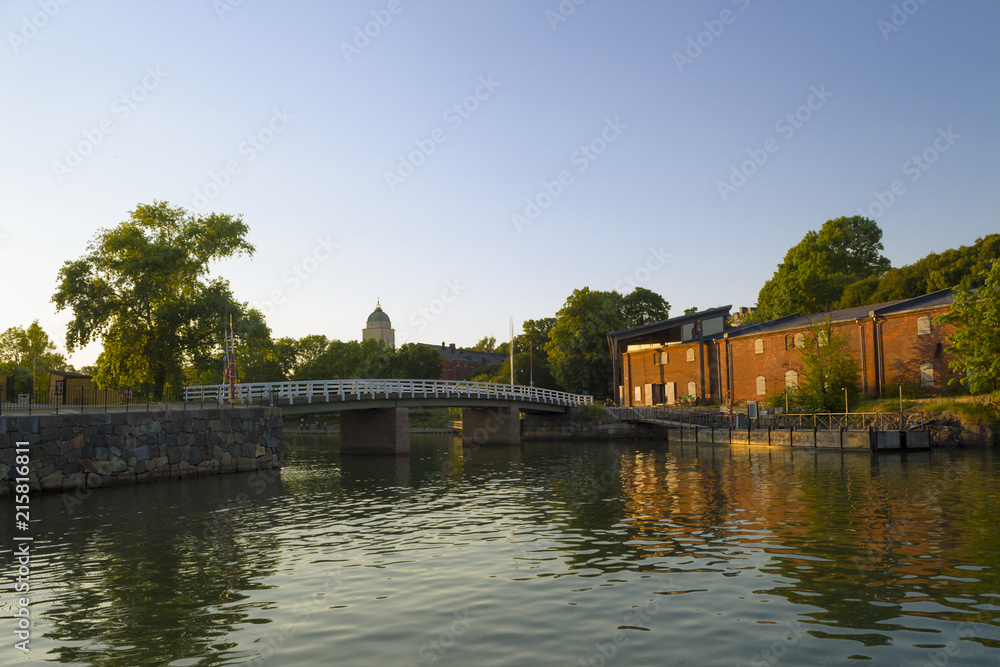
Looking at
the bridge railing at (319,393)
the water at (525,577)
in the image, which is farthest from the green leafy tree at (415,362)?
the water at (525,577)

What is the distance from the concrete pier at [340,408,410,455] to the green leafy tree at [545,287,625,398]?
39830mm

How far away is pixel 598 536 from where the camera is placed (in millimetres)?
16344

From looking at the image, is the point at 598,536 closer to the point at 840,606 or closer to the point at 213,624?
the point at 840,606

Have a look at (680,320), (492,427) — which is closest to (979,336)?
(680,320)

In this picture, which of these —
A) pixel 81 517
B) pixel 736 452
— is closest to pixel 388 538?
pixel 81 517

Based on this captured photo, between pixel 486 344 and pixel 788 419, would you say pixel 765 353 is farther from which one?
pixel 486 344

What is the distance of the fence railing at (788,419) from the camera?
137 ft

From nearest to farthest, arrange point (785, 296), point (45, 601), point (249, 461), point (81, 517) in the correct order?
point (45, 601) < point (81, 517) < point (249, 461) < point (785, 296)

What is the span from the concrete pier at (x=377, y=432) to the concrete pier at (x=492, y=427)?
12.8 m

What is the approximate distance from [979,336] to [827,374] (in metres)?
10.7

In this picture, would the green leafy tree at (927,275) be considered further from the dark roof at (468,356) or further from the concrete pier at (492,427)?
the dark roof at (468,356)

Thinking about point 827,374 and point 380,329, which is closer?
point 827,374

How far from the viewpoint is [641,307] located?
93.1 meters

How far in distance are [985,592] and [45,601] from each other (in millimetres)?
14084
